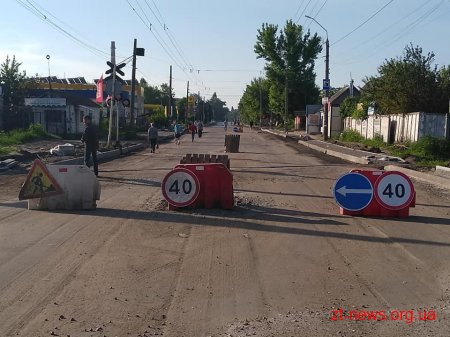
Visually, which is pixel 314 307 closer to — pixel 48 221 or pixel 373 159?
pixel 48 221

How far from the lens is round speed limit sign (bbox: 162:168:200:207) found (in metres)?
10.9

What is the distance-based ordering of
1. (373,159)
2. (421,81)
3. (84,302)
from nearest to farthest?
1. (84,302)
2. (373,159)
3. (421,81)

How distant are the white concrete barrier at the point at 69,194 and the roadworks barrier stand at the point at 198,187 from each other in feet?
4.84

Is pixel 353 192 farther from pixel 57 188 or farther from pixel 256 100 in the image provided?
pixel 256 100

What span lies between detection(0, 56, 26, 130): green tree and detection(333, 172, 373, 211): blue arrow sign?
3921cm

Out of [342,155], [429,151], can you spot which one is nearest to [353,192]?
[429,151]

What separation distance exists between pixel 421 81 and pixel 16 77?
1312 inches

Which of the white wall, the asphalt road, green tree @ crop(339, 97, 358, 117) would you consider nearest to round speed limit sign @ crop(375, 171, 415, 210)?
the asphalt road

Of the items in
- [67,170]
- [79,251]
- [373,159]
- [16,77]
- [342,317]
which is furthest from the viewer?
[16,77]

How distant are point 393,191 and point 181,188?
12.9 ft

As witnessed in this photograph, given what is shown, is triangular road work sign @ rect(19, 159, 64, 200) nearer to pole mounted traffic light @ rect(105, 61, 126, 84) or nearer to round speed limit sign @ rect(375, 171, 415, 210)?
round speed limit sign @ rect(375, 171, 415, 210)

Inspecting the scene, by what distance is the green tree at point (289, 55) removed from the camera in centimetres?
7681

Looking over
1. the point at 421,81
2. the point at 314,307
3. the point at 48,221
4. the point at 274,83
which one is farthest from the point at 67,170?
the point at 274,83

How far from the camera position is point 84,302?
5602 mm
